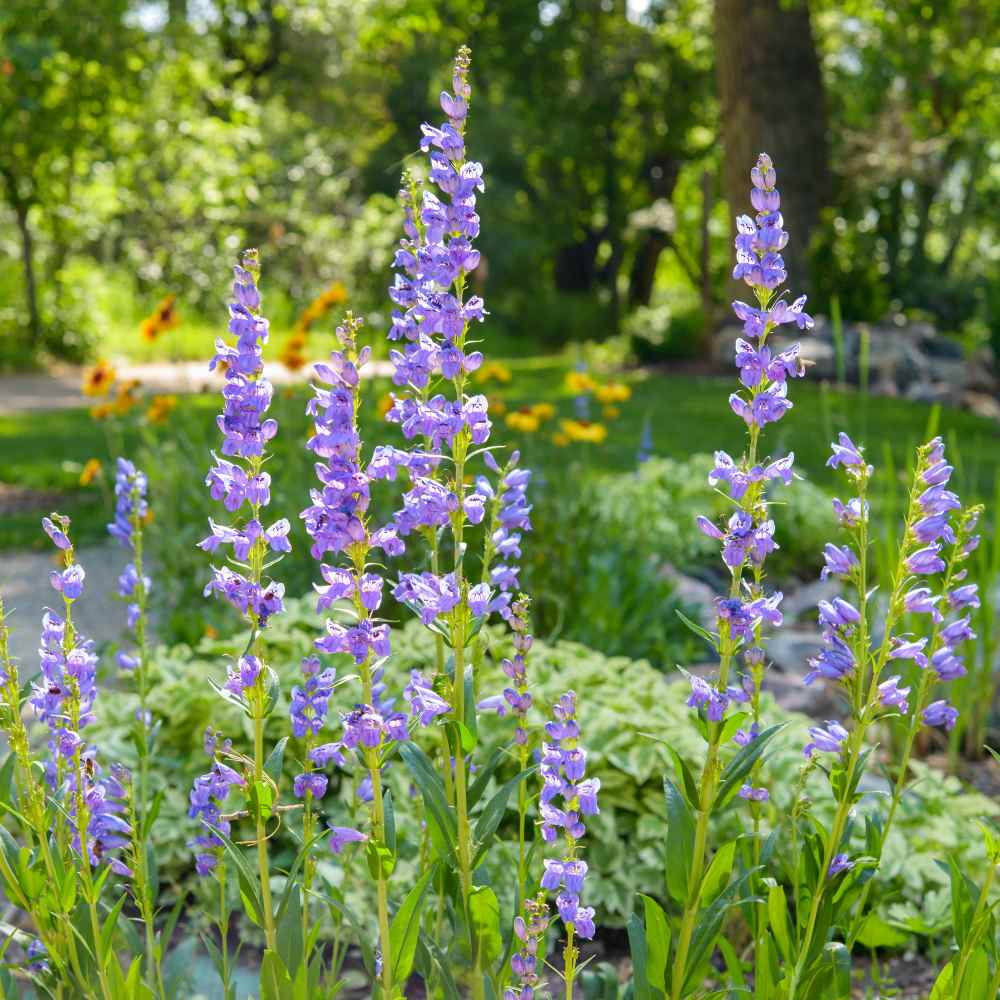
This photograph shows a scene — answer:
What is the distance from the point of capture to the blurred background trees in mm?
13586

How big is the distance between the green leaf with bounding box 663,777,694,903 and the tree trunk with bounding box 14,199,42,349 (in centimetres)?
1406

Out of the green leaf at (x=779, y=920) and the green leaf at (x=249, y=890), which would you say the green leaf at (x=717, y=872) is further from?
the green leaf at (x=249, y=890)

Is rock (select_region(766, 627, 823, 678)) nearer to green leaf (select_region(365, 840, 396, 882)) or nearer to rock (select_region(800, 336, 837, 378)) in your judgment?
green leaf (select_region(365, 840, 396, 882))

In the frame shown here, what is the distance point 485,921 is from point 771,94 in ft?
43.5

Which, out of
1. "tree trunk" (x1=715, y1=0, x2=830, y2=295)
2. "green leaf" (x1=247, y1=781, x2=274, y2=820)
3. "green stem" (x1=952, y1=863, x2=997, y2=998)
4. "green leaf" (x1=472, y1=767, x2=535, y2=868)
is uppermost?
"tree trunk" (x1=715, y1=0, x2=830, y2=295)

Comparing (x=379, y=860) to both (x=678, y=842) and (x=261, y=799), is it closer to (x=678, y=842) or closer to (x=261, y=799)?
(x=261, y=799)

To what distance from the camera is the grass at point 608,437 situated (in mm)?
6695

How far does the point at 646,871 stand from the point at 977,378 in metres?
11.5

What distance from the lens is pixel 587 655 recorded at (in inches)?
147

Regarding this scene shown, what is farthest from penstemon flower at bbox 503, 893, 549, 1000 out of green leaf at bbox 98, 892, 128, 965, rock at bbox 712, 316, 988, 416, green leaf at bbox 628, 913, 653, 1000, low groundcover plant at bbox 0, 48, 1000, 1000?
rock at bbox 712, 316, 988, 416

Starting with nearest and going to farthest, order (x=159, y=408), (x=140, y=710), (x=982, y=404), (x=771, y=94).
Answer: (x=140, y=710) < (x=159, y=408) < (x=982, y=404) < (x=771, y=94)

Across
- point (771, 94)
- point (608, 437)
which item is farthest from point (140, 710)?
point (771, 94)

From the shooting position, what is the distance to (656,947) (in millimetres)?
1648

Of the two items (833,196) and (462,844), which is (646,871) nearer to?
(462,844)
